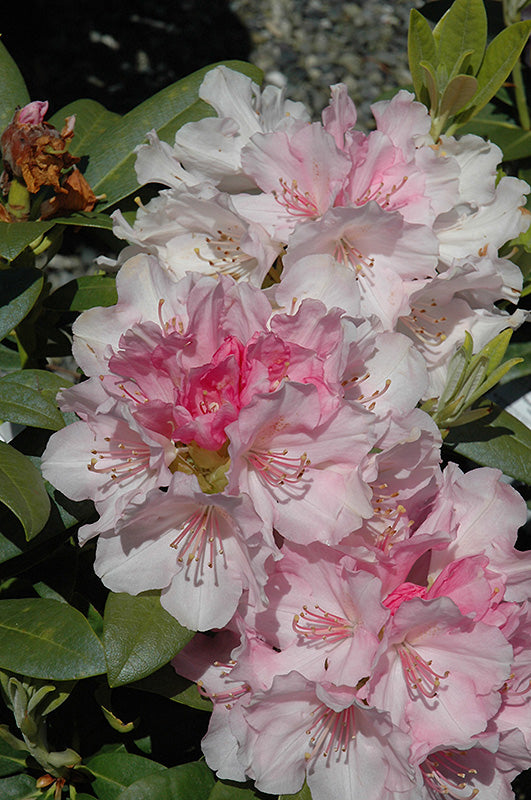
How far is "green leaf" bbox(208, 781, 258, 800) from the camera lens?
1.07m

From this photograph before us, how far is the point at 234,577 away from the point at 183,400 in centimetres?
21

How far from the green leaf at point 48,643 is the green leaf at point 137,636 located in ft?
0.08

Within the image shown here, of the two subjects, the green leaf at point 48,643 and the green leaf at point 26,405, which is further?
the green leaf at point 26,405

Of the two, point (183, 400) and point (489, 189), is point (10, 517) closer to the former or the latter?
point (183, 400)

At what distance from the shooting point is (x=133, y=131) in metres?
1.51

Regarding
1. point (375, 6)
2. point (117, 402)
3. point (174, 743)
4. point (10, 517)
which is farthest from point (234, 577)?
point (375, 6)

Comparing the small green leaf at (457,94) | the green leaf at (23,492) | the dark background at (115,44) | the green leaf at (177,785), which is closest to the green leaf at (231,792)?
the green leaf at (177,785)

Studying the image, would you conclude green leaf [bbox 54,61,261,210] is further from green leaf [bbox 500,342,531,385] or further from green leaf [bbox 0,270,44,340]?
green leaf [bbox 500,342,531,385]

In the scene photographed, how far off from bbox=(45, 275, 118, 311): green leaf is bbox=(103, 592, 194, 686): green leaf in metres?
0.49

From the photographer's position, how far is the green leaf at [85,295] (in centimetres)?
135

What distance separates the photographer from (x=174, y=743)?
1.29 meters

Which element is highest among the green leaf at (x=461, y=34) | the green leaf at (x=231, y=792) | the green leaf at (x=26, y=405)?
the green leaf at (x=461, y=34)

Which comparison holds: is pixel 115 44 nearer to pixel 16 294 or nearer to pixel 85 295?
pixel 85 295

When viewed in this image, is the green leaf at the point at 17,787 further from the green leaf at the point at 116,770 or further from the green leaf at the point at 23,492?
the green leaf at the point at 23,492
